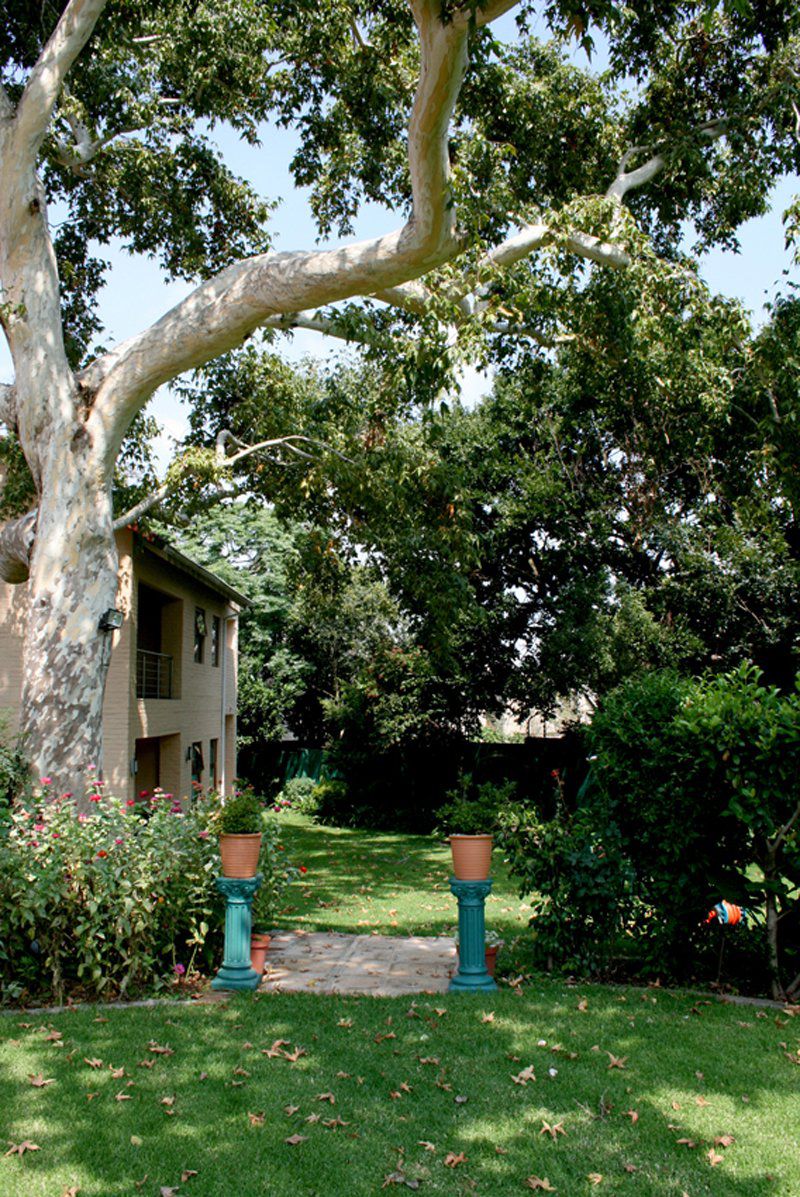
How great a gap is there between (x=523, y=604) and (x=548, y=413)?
186 inches

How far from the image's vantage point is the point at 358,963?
832cm

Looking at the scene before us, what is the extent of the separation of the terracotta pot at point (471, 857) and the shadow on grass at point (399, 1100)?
97 centimetres

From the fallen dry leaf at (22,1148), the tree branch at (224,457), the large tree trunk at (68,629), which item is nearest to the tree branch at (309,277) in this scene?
the large tree trunk at (68,629)

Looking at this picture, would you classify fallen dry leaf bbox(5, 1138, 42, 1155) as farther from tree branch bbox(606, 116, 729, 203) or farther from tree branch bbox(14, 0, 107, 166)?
tree branch bbox(606, 116, 729, 203)

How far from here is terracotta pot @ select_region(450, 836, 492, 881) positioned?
7.15m

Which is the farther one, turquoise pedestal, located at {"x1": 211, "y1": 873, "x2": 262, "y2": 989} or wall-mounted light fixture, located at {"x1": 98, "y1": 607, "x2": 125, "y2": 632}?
wall-mounted light fixture, located at {"x1": 98, "y1": 607, "x2": 125, "y2": 632}

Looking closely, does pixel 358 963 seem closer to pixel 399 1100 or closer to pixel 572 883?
pixel 572 883

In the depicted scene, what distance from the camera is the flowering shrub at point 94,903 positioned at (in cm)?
669

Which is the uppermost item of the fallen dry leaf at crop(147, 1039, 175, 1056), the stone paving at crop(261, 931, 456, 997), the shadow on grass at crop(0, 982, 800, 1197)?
the fallen dry leaf at crop(147, 1039, 175, 1056)

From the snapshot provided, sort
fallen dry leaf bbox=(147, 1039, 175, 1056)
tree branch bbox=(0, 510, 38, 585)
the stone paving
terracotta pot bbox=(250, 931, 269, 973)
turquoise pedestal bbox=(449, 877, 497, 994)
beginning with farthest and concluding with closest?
tree branch bbox=(0, 510, 38, 585) < terracotta pot bbox=(250, 931, 269, 973) < the stone paving < turquoise pedestal bbox=(449, 877, 497, 994) < fallen dry leaf bbox=(147, 1039, 175, 1056)

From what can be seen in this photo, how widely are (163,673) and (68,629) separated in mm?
10618

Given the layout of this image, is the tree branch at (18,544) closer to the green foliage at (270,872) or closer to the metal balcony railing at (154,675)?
the green foliage at (270,872)

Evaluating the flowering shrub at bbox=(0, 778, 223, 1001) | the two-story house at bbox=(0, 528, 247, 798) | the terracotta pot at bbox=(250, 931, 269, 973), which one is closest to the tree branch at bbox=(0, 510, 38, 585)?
the two-story house at bbox=(0, 528, 247, 798)

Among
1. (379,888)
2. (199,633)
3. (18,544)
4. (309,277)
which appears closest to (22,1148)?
(309,277)
